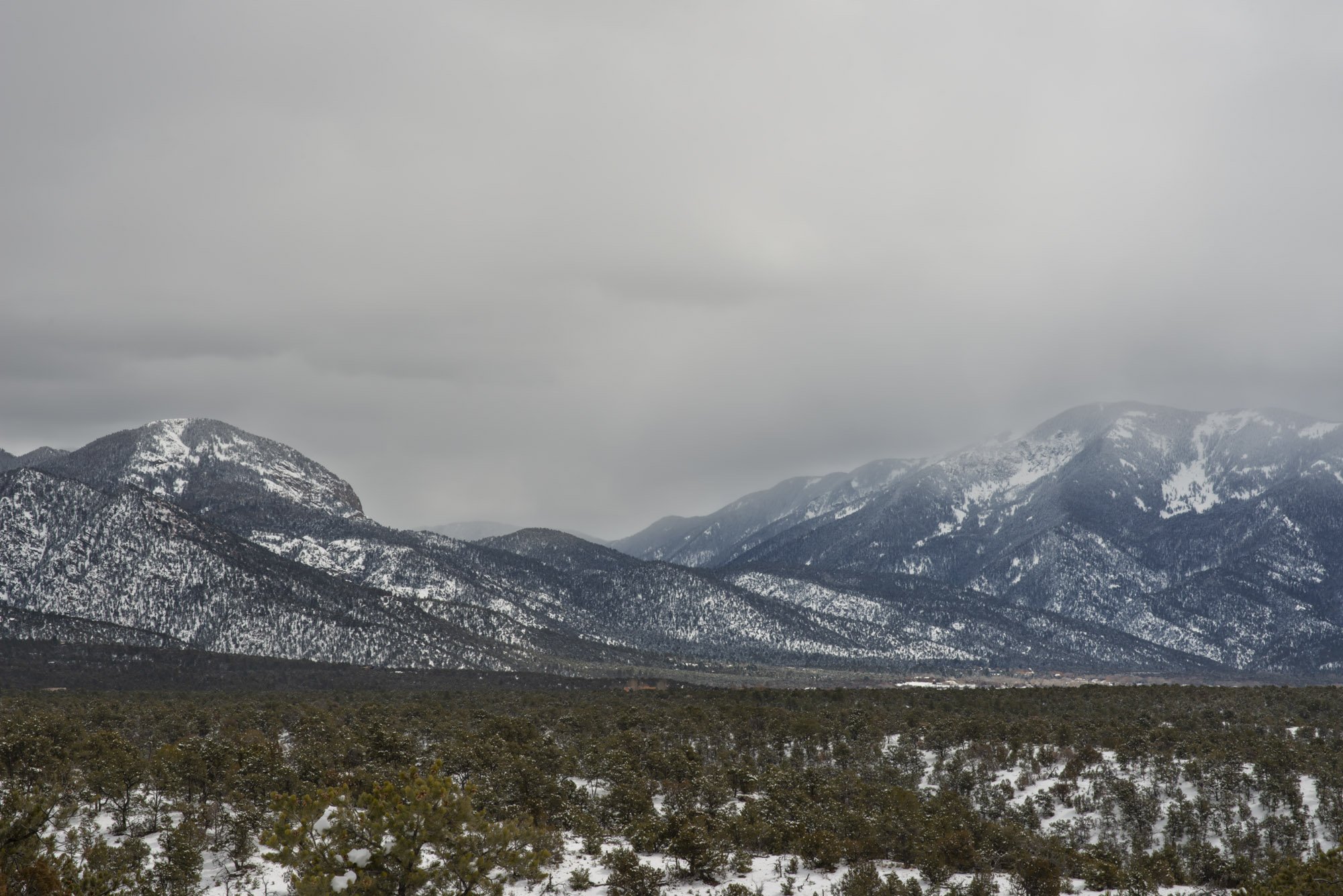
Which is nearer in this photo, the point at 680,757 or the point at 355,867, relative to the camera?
the point at 355,867

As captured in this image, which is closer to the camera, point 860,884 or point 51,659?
point 860,884

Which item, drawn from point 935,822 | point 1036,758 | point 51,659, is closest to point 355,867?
point 935,822

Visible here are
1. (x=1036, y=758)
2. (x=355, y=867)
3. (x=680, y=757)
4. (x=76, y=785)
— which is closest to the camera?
(x=355, y=867)

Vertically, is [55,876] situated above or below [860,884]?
above

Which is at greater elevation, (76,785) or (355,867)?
(355,867)

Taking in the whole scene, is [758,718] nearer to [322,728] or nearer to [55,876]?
[322,728]

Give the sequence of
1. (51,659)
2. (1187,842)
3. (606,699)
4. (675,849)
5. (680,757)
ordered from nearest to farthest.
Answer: (675,849) → (1187,842) → (680,757) → (606,699) → (51,659)

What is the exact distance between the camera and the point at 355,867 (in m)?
29.4

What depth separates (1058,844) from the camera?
53188 millimetres

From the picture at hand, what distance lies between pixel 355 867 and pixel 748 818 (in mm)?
29134

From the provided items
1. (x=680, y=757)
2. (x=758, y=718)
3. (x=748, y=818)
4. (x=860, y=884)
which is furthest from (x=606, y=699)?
(x=860, y=884)

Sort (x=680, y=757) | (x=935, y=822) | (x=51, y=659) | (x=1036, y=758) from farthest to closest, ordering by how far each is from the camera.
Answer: (x=51, y=659) → (x=1036, y=758) → (x=680, y=757) → (x=935, y=822)

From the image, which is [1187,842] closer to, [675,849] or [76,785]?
[675,849]

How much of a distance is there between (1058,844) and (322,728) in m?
60.6
